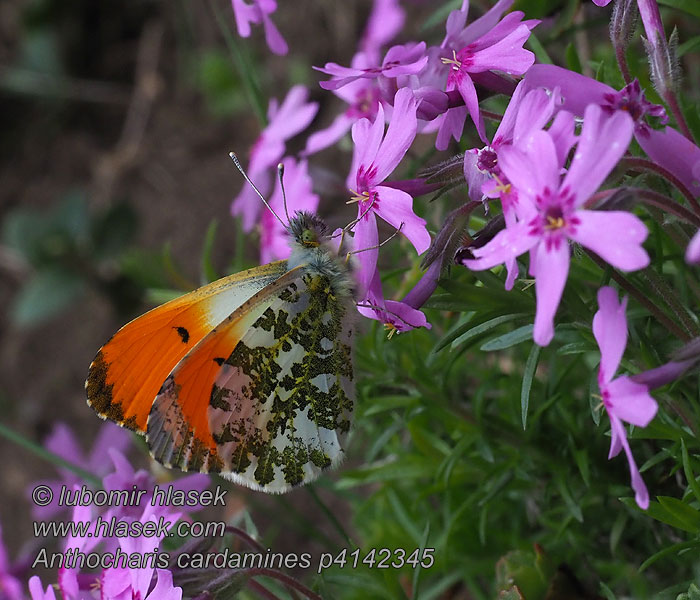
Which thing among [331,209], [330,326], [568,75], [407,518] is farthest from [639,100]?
[331,209]

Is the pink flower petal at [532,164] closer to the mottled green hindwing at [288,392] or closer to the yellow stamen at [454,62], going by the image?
the yellow stamen at [454,62]

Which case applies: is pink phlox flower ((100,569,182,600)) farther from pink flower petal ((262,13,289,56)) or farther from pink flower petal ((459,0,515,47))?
pink flower petal ((262,13,289,56))

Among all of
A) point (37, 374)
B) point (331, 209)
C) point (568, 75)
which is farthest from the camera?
point (37, 374)

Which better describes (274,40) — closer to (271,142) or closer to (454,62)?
(271,142)

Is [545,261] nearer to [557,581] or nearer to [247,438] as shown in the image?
[247,438]

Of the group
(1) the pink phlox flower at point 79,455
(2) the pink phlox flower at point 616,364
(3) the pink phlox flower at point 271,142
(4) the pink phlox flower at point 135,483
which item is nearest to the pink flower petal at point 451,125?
(2) the pink phlox flower at point 616,364

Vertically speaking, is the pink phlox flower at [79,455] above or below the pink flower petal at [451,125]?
below

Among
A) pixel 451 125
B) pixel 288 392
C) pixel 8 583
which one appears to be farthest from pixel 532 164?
pixel 8 583
